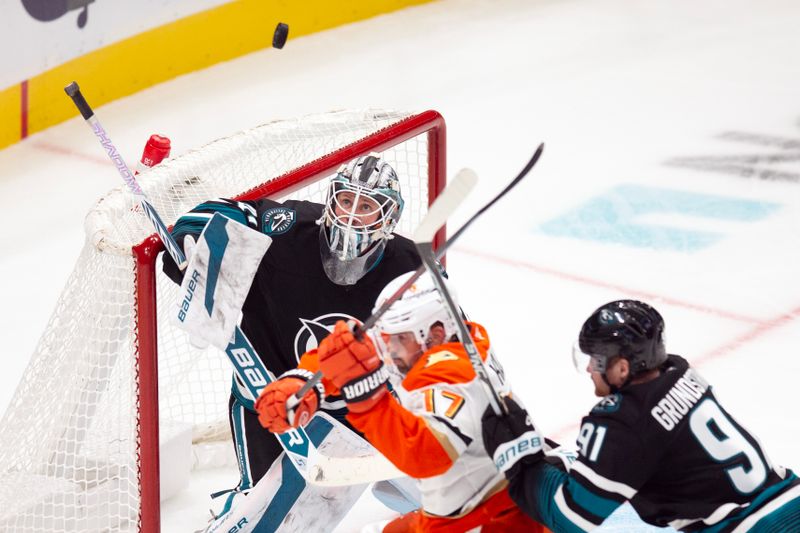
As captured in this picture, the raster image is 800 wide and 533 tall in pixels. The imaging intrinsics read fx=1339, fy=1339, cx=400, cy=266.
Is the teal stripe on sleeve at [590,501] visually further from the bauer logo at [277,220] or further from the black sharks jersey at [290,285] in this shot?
the bauer logo at [277,220]

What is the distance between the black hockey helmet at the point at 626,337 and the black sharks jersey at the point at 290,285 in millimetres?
637

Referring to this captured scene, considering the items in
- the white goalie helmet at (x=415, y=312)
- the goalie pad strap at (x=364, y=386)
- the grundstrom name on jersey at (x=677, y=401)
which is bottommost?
the grundstrom name on jersey at (x=677, y=401)

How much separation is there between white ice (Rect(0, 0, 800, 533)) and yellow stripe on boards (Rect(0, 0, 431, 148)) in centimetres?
7

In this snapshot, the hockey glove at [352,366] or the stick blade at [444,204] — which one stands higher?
the stick blade at [444,204]

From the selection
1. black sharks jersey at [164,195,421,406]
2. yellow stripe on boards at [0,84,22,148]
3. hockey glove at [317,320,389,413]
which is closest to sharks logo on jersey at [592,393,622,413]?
hockey glove at [317,320,389,413]

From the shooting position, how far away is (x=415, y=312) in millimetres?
2309

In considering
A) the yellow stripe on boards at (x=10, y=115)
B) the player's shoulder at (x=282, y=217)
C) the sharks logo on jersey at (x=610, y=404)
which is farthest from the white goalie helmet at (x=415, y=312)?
the yellow stripe on boards at (x=10, y=115)

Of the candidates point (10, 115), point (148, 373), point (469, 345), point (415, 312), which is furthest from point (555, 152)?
point (469, 345)

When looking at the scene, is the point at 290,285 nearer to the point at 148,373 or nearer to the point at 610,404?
the point at 148,373

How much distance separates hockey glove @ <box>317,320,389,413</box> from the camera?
6.86ft

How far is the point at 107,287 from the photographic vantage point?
2824 millimetres

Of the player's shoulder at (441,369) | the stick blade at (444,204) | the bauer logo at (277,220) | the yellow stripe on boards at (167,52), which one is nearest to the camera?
the stick blade at (444,204)

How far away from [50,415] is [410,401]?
3.34ft

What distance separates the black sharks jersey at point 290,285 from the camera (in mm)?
2738
